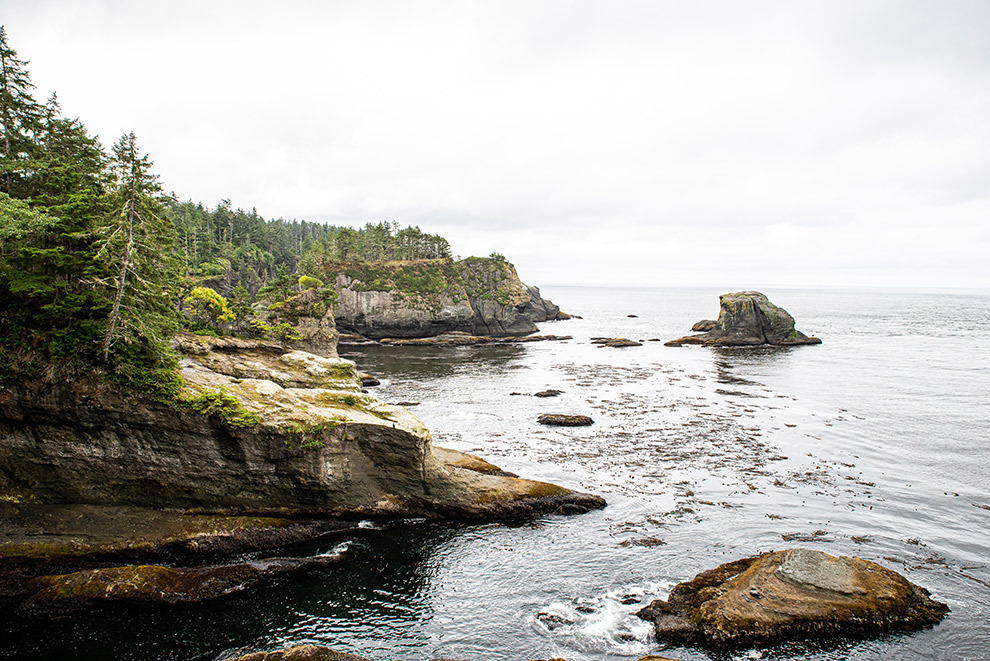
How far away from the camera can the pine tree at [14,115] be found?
25980 millimetres

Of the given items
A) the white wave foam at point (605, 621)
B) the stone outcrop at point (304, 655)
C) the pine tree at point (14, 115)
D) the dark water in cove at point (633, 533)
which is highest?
the pine tree at point (14, 115)

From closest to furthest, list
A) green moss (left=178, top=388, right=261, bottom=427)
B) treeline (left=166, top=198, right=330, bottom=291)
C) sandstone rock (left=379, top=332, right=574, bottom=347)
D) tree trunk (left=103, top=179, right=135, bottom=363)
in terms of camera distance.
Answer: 1. tree trunk (left=103, top=179, right=135, bottom=363)
2. green moss (left=178, top=388, right=261, bottom=427)
3. sandstone rock (left=379, top=332, right=574, bottom=347)
4. treeline (left=166, top=198, right=330, bottom=291)

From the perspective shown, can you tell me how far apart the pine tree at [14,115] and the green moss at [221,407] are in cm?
1604

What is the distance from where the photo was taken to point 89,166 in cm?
3369

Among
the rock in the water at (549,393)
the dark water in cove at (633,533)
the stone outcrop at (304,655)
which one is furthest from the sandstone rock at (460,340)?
the stone outcrop at (304,655)

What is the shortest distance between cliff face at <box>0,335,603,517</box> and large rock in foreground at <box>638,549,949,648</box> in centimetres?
895

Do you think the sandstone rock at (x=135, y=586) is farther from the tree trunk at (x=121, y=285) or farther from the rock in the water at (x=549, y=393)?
the rock in the water at (x=549, y=393)

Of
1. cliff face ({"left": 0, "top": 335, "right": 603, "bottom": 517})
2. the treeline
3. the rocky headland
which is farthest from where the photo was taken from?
the treeline

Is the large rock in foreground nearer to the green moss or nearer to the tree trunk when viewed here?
the green moss

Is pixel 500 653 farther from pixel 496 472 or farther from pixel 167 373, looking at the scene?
pixel 167 373

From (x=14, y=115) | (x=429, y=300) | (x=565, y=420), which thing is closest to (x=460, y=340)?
(x=429, y=300)

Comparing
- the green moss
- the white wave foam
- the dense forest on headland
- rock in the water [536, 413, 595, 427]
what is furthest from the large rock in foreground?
rock in the water [536, 413, 595, 427]

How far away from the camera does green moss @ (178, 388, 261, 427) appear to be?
20.1 meters

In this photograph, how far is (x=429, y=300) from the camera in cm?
10062
